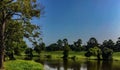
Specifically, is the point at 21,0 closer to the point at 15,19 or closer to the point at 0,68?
the point at 15,19

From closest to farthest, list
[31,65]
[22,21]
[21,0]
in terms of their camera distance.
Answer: [21,0] < [22,21] < [31,65]

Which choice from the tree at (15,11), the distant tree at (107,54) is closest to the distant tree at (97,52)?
the distant tree at (107,54)

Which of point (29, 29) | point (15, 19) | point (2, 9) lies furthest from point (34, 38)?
point (2, 9)

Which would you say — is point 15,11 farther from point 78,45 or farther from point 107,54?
point 78,45

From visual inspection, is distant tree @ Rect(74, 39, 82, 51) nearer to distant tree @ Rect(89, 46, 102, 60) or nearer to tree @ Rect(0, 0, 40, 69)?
distant tree @ Rect(89, 46, 102, 60)

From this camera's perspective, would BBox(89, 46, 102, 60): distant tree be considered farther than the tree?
Yes

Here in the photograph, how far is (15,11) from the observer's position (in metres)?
30.0

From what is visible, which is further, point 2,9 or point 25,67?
point 25,67

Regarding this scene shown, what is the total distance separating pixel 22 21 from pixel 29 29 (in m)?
1.34

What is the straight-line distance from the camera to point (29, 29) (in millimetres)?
32125

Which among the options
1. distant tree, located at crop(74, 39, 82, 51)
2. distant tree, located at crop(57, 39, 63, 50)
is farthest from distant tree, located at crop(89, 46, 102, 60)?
distant tree, located at crop(57, 39, 63, 50)

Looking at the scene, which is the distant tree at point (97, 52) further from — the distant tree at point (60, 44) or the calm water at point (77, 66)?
the distant tree at point (60, 44)

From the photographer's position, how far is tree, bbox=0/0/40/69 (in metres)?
29.3

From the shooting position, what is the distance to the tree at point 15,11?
2928 cm
